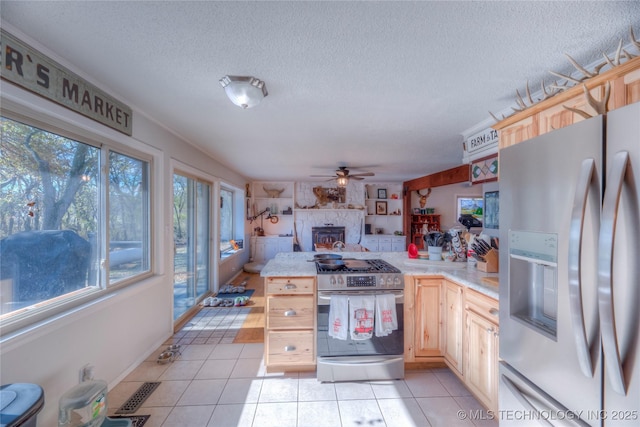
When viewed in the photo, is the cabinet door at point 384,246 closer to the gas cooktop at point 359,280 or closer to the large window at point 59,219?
the gas cooktop at point 359,280

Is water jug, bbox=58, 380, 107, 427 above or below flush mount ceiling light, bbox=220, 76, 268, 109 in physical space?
below

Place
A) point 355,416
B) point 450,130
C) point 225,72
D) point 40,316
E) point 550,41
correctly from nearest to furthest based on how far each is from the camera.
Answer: point 550,41, point 40,316, point 225,72, point 355,416, point 450,130

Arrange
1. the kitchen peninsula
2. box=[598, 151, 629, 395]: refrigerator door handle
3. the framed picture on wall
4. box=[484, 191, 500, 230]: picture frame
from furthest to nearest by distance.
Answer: the framed picture on wall
box=[484, 191, 500, 230]: picture frame
the kitchen peninsula
box=[598, 151, 629, 395]: refrigerator door handle

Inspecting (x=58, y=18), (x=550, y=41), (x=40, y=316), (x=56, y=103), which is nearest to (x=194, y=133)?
(x=56, y=103)

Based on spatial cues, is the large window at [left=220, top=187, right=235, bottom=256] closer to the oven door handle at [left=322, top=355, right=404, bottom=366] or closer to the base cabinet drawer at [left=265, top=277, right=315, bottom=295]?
the base cabinet drawer at [left=265, top=277, right=315, bottom=295]

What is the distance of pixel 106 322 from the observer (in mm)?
1881

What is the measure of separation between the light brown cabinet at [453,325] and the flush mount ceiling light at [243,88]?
2.08 meters

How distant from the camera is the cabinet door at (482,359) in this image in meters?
1.61

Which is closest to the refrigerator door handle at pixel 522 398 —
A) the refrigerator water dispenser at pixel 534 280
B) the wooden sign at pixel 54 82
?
the refrigerator water dispenser at pixel 534 280

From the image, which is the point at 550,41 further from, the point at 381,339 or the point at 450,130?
the point at 381,339

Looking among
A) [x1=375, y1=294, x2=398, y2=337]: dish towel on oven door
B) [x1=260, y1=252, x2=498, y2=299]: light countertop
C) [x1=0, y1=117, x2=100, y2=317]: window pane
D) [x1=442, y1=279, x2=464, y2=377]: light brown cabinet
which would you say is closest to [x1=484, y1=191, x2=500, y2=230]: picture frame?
[x1=260, y1=252, x2=498, y2=299]: light countertop

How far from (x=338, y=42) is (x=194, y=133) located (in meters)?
2.13

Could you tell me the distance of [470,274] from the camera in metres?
2.06

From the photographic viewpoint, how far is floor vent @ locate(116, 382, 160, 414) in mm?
1765
